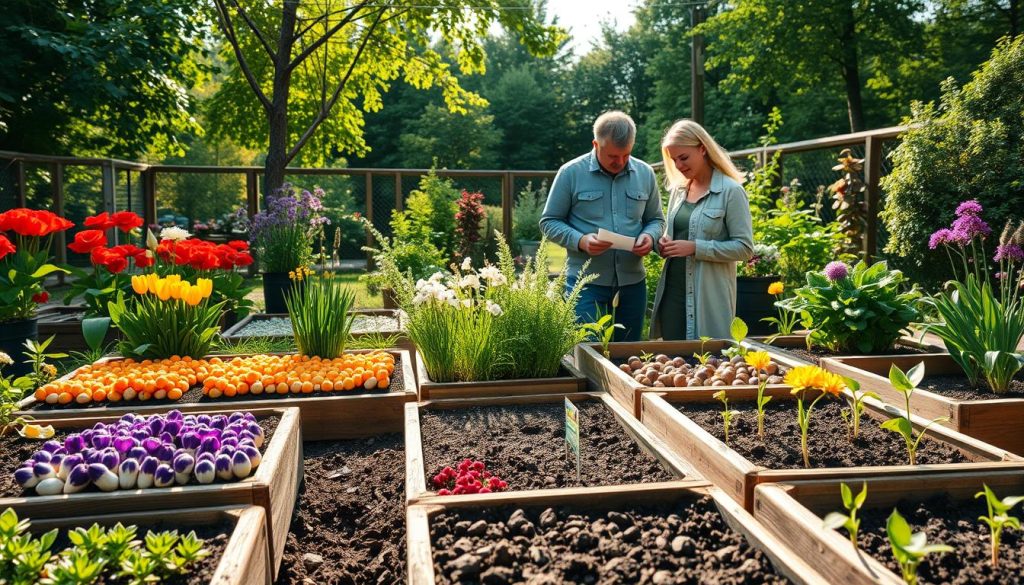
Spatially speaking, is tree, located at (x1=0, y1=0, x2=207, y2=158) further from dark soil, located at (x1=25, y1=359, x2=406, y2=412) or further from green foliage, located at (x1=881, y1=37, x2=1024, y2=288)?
green foliage, located at (x1=881, y1=37, x2=1024, y2=288)

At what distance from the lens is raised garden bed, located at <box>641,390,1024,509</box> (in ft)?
5.04

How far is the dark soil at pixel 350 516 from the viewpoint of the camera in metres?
1.63

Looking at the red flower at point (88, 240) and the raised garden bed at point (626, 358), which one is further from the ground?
the red flower at point (88, 240)

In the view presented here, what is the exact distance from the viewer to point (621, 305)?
3.60m

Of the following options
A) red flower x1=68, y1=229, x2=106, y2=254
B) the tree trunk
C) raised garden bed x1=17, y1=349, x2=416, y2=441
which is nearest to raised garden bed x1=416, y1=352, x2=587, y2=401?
raised garden bed x1=17, y1=349, x2=416, y2=441

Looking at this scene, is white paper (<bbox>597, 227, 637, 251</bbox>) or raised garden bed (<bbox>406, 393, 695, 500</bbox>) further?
white paper (<bbox>597, 227, 637, 251</bbox>)

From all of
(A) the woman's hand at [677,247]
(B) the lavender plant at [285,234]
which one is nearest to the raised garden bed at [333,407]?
(A) the woman's hand at [677,247]

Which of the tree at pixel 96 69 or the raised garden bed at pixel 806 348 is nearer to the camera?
the raised garden bed at pixel 806 348

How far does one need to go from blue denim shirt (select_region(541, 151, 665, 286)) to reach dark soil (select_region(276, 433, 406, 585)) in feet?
4.92

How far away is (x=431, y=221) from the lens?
369 inches

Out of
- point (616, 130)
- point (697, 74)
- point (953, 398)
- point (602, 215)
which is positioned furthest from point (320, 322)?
point (697, 74)

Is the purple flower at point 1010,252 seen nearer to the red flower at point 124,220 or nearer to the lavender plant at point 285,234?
the red flower at point 124,220

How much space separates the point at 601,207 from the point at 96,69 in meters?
7.70

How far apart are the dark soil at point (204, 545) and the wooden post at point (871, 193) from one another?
5.48m
